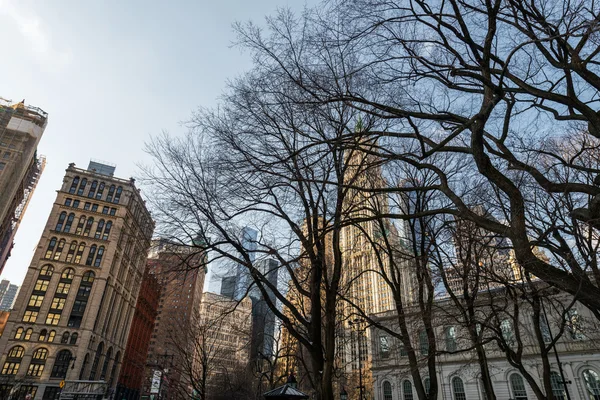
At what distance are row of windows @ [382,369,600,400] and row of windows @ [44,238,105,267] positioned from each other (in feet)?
158

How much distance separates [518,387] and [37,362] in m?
58.7

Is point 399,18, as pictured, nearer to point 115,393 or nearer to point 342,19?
point 342,19

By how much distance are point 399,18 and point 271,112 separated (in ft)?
12.2

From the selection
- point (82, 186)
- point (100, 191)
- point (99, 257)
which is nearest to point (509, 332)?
point (99, 257)

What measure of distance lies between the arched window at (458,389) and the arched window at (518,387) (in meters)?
4.13

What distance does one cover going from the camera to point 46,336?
50781 millimetres

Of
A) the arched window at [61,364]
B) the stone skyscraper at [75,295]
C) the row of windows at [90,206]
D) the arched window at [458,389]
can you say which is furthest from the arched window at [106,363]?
the arched window at [458,389]

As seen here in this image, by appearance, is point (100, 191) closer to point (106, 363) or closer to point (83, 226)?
point (83, 226)

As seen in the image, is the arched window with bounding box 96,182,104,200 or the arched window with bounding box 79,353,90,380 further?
the arched window with bounding box 96,182,104,200

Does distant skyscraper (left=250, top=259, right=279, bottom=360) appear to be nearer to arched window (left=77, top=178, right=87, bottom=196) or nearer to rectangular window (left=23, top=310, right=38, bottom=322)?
rectangular window (left=23, top=310, right=38, bottom=322)

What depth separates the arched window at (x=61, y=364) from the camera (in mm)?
49522

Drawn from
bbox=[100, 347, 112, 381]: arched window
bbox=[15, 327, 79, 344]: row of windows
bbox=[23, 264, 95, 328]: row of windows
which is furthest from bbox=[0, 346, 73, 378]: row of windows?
bbox=[100, 347, 112, 381]: arched window

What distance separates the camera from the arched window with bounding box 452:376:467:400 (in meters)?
33.0

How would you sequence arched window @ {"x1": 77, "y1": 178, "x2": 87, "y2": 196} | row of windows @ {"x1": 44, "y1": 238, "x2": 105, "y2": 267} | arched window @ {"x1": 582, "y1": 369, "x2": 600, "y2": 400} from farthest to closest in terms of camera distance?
arched window @ {"x1": 77, "y1": 178, "x2": 87, "y2": 196} < row of windows @ {"x1": 44, "y1": 238, "x2": 105, "y2": 267} < arched window @ {"x1": 582, "y1": 369, "x2": 600, "y2": 400}
